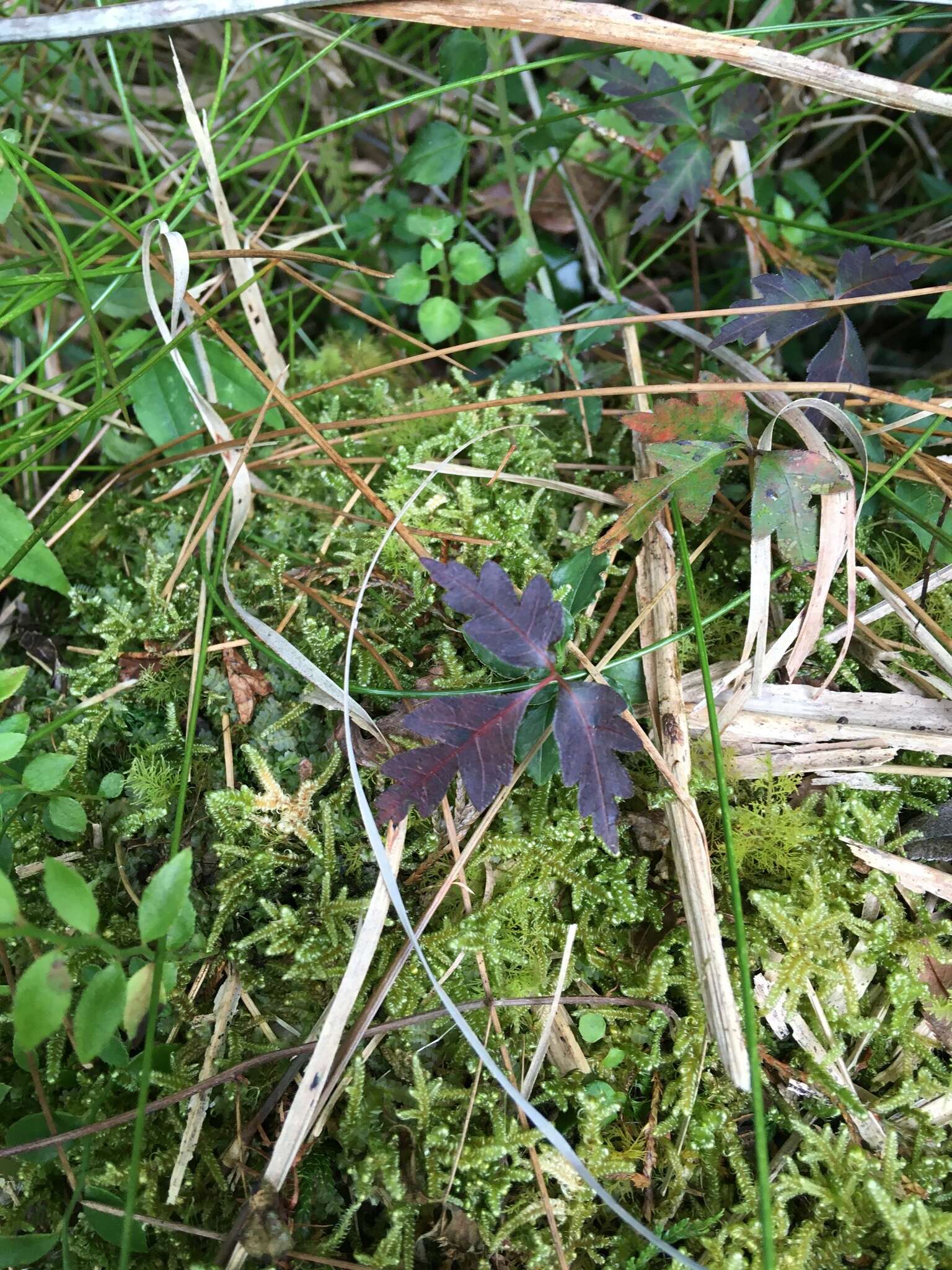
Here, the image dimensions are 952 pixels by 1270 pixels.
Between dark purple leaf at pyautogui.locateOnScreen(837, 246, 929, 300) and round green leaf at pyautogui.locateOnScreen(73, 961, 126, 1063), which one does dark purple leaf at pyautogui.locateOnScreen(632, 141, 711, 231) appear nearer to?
dark purple leaf at pyautogui.locateOnScreen(837, 246, 929, 300)

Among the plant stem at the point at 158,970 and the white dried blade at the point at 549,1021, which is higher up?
the plant stem at the point at 158,970

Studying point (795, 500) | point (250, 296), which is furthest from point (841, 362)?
point (250, 296)

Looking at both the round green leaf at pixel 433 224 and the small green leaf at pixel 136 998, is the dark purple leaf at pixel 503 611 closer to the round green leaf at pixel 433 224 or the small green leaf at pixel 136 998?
the small green leaf at pixel 136 998

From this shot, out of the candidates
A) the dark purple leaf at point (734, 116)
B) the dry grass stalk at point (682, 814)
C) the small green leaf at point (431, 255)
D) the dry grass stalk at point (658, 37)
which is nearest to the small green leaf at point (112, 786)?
the dry grass stalk at point (682, 814)

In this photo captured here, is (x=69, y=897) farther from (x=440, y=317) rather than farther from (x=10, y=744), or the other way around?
(x=440, y=317)

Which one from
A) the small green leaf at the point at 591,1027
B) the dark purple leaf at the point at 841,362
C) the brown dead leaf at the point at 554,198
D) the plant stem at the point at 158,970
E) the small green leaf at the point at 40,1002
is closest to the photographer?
the small green leaf at the point at 40,1002

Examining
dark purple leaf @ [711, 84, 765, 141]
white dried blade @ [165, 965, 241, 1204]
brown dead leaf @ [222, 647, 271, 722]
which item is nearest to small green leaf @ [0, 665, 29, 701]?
brown dead leaf @ [222, 647, 271, 722]
